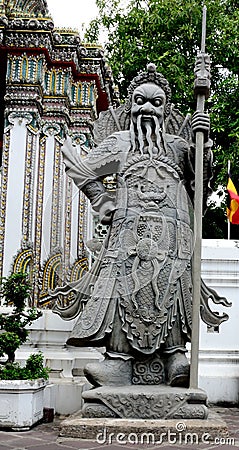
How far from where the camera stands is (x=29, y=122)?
7.79 m

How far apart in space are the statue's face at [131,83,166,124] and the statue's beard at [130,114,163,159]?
0.02m

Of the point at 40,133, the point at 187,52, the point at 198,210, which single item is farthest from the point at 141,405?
the point at 187,52

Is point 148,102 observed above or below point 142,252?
above

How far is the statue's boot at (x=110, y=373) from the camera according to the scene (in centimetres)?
449

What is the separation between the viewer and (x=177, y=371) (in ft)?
14.8

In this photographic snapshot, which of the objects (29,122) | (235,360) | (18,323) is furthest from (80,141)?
(18,323)

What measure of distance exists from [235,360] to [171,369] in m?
2.83

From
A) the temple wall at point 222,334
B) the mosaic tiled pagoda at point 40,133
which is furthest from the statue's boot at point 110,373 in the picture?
the temple wall at point 222,334

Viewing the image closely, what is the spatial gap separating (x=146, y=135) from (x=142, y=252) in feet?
3.15

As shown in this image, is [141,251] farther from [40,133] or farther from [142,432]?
[40,133]

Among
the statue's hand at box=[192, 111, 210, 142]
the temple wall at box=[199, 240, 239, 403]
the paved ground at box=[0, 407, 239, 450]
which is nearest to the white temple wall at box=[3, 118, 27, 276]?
the temple wall at box=[199, 240, 239, 403]

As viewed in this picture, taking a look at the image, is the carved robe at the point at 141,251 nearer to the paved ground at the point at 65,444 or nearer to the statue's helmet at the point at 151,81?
the statue's helmet at the point at 151,81

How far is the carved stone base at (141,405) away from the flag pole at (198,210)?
166mm

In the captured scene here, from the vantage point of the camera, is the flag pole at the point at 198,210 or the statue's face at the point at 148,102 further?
the statue's face at the point at 148,102
